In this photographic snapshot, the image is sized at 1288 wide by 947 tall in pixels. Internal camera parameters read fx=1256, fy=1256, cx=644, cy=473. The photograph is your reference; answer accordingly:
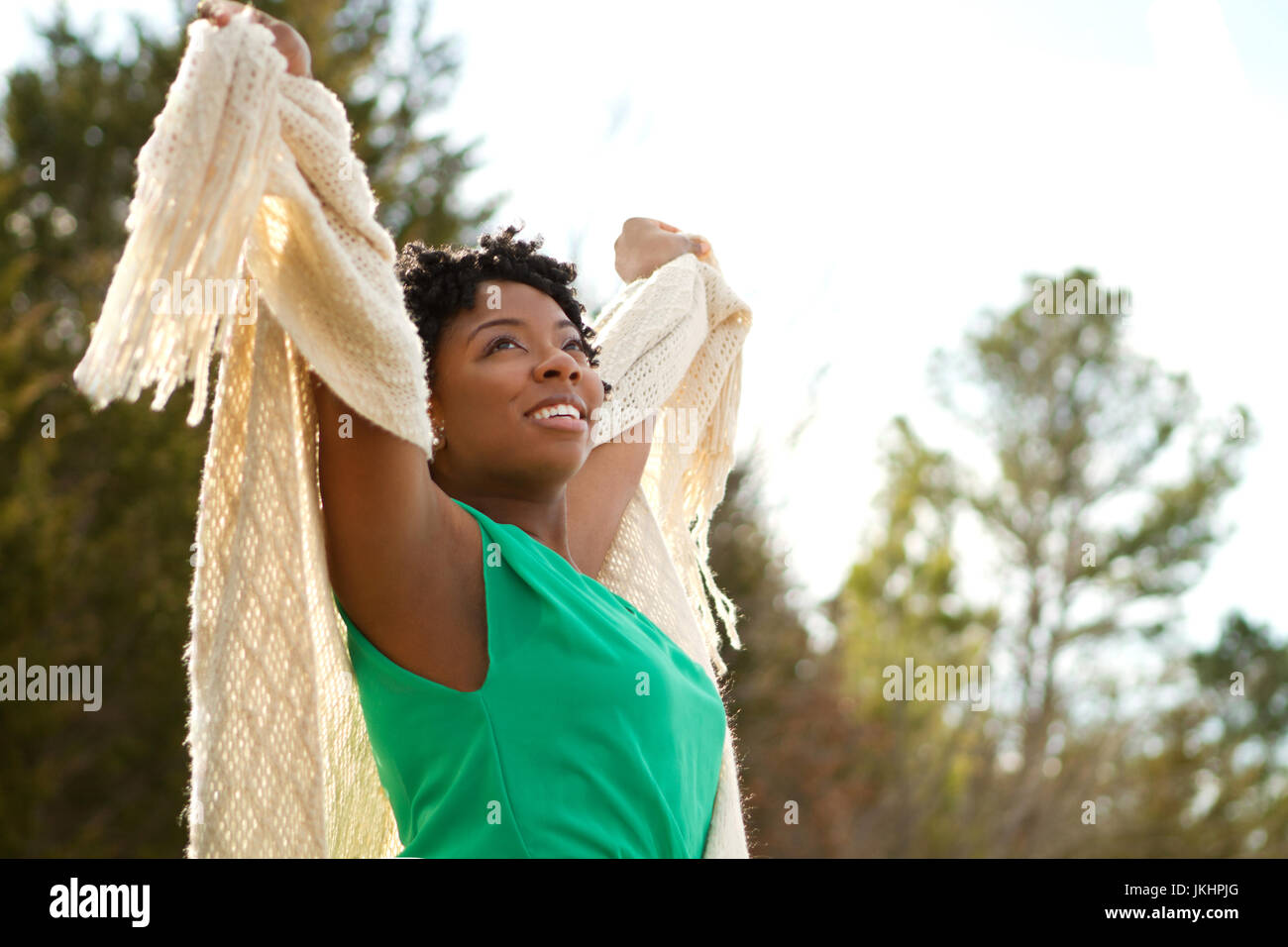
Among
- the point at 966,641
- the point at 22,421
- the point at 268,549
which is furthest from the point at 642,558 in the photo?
the point at 966,641

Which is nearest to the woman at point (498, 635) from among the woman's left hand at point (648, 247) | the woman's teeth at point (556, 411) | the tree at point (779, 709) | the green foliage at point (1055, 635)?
the woman's teeth at point (556, 411)

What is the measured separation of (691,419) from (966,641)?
44.9ft

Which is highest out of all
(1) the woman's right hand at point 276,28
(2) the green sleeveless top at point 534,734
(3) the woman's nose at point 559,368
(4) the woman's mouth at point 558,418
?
(1) the woman's right hand at point 276,28

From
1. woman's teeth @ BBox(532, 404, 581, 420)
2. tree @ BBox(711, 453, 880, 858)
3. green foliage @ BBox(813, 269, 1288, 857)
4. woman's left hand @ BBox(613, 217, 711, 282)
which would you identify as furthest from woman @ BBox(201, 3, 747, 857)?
green foliage @ BBox(813, 269, 1288, 857)

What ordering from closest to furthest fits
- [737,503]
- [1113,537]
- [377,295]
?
1. [377,295]
2. [737,503]
3. [1113,537]

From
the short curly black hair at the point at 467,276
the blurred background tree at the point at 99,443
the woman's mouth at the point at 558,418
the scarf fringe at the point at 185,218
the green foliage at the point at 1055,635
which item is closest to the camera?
the scarf fringe at the point at 185,218

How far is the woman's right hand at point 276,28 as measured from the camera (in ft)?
3.63

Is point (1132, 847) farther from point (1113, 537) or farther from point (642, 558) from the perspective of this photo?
point (642, 558)

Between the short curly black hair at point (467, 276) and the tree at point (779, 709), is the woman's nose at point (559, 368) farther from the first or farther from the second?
the tree at point (779, 709)

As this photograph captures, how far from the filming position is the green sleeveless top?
133cm

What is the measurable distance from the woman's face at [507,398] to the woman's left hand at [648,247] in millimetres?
717

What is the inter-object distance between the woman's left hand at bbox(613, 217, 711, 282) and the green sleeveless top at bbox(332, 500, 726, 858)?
0.98 meters

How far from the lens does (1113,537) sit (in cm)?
1541

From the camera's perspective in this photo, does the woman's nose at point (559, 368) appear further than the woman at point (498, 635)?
Yes
